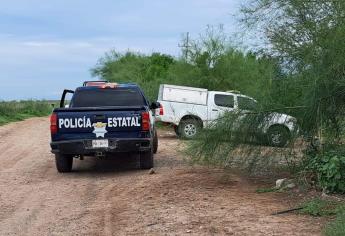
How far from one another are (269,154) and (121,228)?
146 inches

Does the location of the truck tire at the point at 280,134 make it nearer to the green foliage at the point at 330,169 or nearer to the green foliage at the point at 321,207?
the green foliage at the point at 330,169

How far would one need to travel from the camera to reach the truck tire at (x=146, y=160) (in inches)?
492

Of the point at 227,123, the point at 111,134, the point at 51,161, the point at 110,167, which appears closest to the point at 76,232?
the point at 227,123

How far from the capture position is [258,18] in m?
10.4

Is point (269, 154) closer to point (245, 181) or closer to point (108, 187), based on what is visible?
point (245, 181)

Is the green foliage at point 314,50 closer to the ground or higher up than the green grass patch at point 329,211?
higher up

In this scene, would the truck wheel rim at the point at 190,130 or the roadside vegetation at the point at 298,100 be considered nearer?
the roadside vegetation at the point at 298,100

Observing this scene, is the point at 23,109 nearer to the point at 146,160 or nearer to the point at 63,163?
the point at 63,163

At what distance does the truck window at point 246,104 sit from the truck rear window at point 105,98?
13.2 feet

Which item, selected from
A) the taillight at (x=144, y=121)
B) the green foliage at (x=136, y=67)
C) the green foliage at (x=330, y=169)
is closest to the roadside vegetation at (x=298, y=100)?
the green foliage at (x=330, y=169)

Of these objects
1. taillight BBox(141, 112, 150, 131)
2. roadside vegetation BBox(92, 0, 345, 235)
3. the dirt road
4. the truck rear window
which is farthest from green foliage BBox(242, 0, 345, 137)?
the truck rear window

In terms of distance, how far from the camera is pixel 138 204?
870 centimetres

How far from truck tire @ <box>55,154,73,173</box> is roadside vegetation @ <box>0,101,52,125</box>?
2633 cm

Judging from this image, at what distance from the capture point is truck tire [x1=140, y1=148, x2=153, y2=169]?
41.0 feet
